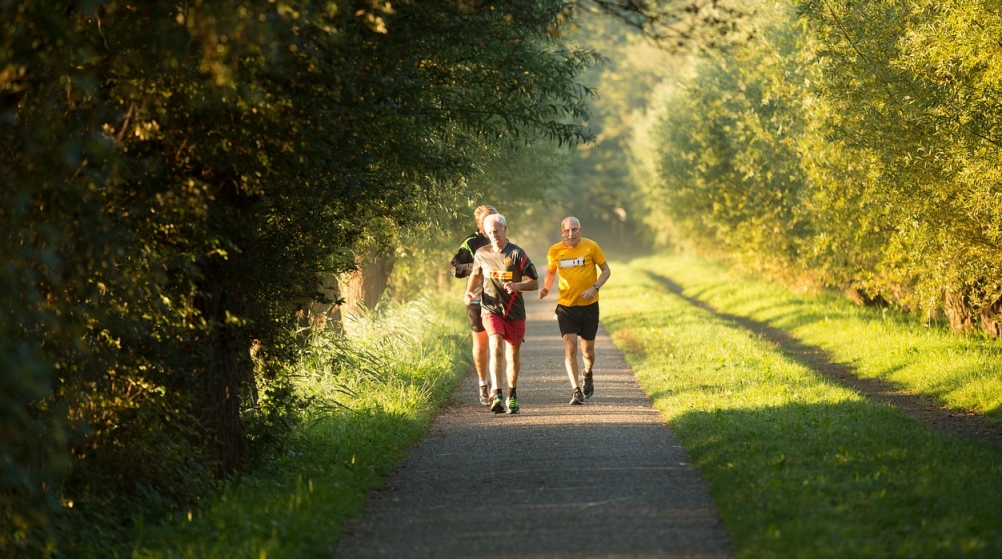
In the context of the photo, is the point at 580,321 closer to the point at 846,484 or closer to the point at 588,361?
the point at 588,361

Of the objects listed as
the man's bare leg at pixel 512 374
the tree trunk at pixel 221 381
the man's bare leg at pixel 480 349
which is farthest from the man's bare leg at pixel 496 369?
the tree trunk at pixel 221 381

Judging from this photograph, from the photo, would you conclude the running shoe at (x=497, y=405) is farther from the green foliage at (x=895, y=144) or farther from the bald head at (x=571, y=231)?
the green foliage at (x=895, y=144)

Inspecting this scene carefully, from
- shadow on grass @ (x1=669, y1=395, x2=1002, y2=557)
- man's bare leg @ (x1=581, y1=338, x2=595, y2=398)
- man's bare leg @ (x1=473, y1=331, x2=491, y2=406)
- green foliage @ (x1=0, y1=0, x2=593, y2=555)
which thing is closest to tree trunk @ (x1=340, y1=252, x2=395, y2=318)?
man's bare leg @ (x1=473, y1=331, x2=491, y2=406)

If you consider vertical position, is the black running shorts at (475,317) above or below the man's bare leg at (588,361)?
above

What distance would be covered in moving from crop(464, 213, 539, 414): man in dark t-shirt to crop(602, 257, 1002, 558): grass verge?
1.81 meters

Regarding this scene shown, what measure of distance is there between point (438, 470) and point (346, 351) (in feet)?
15.9

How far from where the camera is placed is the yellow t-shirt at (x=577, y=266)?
11891 mm

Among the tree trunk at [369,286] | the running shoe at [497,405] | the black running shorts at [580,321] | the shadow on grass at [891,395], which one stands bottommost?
the shadow on grass at [891,395]

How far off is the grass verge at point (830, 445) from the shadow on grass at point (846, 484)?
12mm

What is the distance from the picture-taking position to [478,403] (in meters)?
12.7

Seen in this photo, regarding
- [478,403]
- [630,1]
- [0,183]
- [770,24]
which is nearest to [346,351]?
[478,403]

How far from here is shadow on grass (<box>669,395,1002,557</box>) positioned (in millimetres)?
5871

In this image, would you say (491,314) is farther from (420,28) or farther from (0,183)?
(0,183)

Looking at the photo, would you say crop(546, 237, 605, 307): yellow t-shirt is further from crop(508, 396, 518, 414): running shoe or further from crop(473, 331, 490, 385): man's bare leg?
crop(508, 396, 518, 414): running shoe
